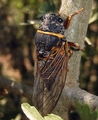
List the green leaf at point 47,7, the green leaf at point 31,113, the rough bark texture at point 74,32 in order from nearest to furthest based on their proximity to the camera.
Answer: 1. the green leaf at point 31,113
2. the rough bark texture at point 74,32
3. the green leaf at point 47,7

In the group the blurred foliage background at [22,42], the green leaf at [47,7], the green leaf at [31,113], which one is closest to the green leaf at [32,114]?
the green leaf at [31,113]

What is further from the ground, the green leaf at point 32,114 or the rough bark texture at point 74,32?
the rough bark texture at point 74,32

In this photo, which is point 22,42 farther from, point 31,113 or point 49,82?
point 31,113

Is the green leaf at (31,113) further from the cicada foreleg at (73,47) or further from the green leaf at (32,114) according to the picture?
the cicada foreleg at (73,47)

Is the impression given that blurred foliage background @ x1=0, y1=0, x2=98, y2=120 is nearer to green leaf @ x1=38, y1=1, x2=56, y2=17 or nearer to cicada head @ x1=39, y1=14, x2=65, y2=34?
green leaf @ x1=38, y1=1, x2=56, y2=17

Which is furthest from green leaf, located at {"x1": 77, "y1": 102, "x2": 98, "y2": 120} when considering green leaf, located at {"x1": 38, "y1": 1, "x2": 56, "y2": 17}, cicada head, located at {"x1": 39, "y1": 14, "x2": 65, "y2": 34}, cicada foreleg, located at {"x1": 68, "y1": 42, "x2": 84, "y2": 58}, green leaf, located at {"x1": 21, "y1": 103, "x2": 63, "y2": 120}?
green leaf, located at {"x1": 38, "y1": 1, "x2": 56, "y2": 17}

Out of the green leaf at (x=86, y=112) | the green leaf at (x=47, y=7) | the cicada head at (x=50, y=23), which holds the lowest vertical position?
the green leaf at (x=86, y=112)

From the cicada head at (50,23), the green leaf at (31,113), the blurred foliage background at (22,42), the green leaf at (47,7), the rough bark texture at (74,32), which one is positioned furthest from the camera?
the blurred foliage background at (22,42)

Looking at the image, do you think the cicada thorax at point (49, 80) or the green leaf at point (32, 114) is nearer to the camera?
the green leaf at point (32, 114)

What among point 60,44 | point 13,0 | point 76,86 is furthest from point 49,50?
point 13,0
